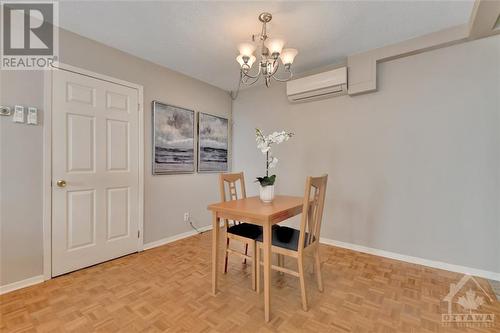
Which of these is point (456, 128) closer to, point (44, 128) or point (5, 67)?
point (44, 128)

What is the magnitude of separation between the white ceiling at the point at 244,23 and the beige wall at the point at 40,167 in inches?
8.7

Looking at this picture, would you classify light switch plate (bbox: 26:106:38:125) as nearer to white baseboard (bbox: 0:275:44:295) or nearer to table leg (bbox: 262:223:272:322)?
white baseboard (bbox: 0:275:44:295)

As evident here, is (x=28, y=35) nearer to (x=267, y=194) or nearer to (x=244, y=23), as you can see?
(x=244, y=23)

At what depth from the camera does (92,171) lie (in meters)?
2.46

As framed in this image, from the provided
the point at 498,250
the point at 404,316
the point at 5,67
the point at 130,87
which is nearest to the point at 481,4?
the point at 498,250

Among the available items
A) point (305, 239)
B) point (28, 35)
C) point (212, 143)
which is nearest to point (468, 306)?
point (305, 239)

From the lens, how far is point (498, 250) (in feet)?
7.06

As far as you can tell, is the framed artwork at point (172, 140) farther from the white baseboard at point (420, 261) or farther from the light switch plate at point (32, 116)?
the white baseboard at point (420, 261)

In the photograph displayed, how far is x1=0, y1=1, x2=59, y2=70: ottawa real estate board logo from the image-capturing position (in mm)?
1961

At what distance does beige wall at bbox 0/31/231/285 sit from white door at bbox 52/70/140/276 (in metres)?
0.13

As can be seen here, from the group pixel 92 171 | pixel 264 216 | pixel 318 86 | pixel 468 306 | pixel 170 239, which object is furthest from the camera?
pixel 170 239

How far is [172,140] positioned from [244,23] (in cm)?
178

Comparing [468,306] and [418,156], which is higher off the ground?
[418,156]

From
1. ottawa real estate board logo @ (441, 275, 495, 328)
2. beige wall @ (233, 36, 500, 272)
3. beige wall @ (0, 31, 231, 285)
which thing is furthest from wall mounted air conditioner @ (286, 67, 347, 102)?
ottawa real estate board logo @ (441, 275, 495, 328)
